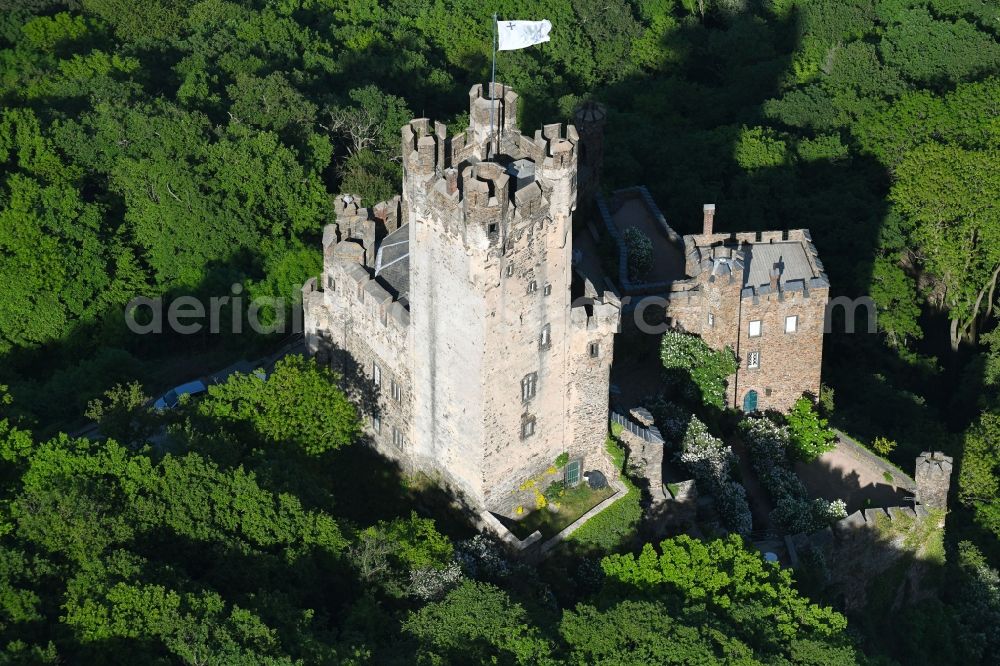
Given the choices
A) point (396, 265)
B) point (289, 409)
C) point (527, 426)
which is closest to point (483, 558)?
point (527, 426)

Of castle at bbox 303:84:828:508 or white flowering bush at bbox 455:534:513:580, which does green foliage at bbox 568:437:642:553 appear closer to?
castle at bbox 303:84:828:508

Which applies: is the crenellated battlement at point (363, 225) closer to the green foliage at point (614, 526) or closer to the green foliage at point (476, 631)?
the green foliage at point (614, 526)

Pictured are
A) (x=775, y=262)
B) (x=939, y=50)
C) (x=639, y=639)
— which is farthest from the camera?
(x=939, y=50)

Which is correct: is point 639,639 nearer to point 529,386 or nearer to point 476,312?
point 529,386

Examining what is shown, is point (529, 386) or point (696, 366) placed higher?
point (529, 386)

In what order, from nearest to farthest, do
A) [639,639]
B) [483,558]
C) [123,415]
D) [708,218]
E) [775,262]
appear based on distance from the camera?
[639,639] < [483,558] < [123,415] < [775,262] < [708,218]

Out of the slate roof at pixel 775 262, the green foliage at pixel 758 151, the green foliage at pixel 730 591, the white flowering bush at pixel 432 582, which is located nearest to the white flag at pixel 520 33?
the slate roof at pixel 775 262

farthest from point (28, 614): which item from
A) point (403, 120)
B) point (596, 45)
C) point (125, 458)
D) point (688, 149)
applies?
point (596, 45)
